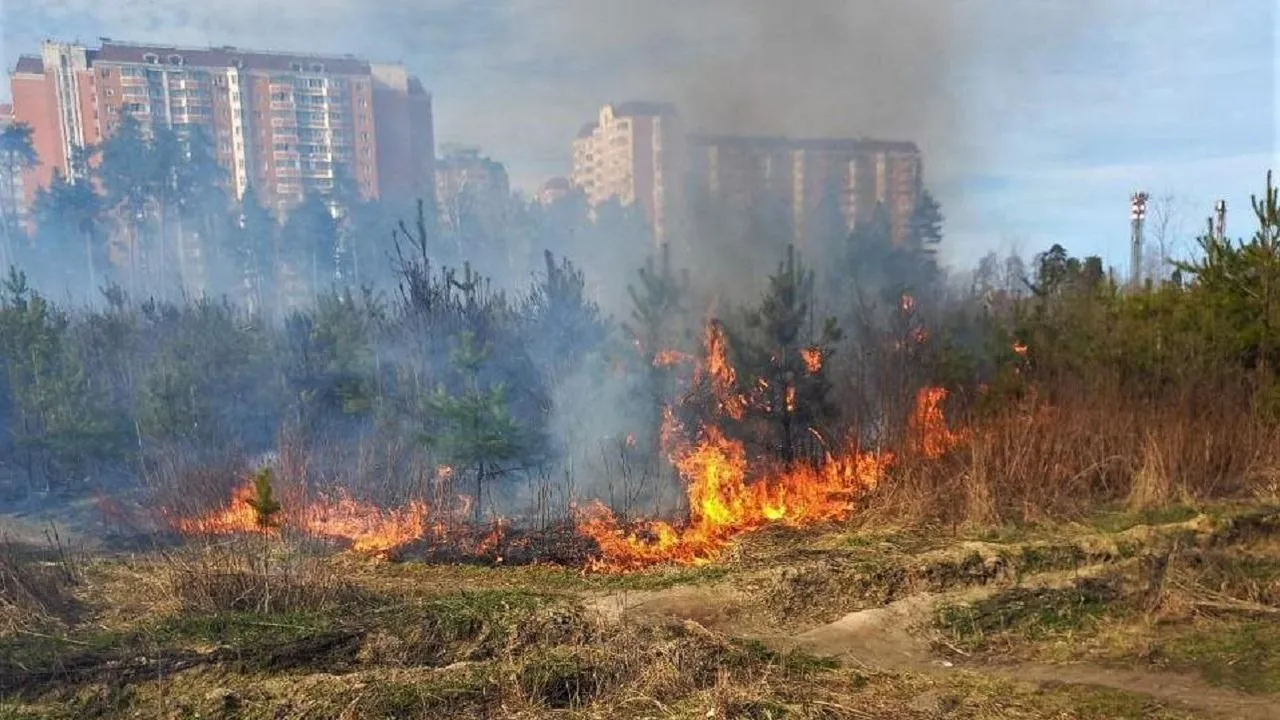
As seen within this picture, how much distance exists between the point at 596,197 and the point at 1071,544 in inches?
688

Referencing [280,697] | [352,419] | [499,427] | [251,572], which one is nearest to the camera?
[280,697]

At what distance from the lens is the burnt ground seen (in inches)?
191

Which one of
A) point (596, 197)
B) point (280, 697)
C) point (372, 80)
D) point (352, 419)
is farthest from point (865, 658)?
point (372, 80)

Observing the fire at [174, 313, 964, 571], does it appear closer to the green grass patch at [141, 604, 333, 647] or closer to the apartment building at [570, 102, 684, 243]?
the green grass patch at [141, 604, 333, 647]

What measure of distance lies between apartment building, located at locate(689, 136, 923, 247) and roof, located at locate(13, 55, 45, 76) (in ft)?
121

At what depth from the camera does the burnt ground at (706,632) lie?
4.86 metres

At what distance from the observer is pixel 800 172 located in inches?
637

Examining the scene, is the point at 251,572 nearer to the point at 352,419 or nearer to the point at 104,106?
the point at 352,419

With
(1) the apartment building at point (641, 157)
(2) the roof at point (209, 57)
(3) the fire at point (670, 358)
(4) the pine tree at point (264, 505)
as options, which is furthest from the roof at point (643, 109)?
(2) the roof at point (209, 57)

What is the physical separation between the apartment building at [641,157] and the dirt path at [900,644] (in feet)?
35.5

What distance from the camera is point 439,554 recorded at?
29.2 ft

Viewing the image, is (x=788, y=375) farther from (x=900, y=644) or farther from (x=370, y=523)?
(x=370, y=523)

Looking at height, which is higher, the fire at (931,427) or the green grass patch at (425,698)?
the fire at (931,427)

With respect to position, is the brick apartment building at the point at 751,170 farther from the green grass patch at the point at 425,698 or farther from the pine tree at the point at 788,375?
the green grass patch at the point at 425,698
